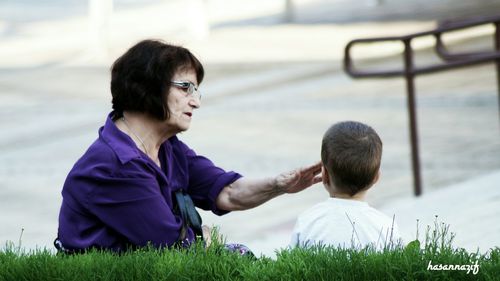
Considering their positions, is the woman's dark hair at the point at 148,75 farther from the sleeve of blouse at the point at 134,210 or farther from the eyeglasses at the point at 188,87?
the sleeve of blouse at the point at 134,210

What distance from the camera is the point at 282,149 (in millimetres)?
11453

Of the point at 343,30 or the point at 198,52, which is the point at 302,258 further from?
the point at 343,30

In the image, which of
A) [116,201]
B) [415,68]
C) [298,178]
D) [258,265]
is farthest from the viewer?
[415,68]

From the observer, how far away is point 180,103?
4859 mm

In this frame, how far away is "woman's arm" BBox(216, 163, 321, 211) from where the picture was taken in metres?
5.02

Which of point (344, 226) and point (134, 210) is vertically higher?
point (134, 210)

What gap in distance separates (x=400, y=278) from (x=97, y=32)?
597 inches

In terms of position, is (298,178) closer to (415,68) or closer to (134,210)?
(134,210)

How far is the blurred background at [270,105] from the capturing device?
9.00m

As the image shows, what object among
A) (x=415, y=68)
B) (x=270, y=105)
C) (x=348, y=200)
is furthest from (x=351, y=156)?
(x=270, y=105)

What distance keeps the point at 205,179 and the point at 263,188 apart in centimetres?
25

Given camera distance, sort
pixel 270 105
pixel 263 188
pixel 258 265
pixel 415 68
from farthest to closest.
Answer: pixel 270 105, pixel 415 68, pixel 263 188, pixel 258 265

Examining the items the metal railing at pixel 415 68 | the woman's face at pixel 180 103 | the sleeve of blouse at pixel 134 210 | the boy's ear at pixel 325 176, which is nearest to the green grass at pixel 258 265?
the sleeve of blouse at pixel 134 210

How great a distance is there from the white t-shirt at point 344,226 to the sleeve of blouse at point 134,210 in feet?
1.54
